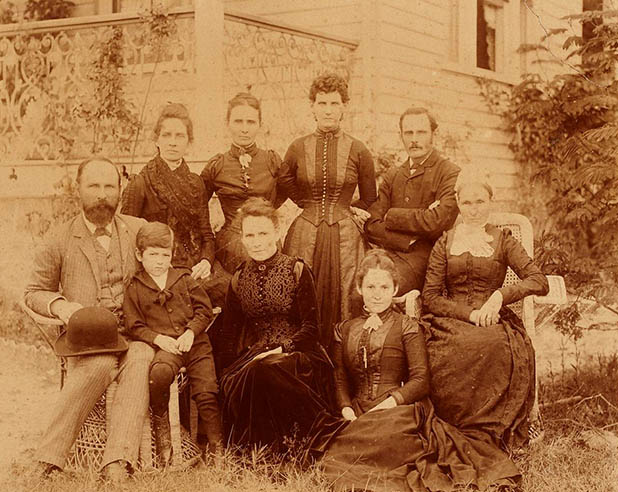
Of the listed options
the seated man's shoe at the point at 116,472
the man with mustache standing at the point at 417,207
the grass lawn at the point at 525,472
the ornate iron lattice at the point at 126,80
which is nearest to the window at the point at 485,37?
the ornate iron lattice at the point at 126,80

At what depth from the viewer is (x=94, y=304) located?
13.2 feet

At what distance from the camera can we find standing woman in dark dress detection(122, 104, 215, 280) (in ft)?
14.7

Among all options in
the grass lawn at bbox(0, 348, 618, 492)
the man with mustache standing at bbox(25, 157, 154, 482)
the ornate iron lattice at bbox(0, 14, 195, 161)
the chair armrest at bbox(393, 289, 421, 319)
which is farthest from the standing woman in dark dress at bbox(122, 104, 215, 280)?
the ornate iron lattice at bbox(0, 14, 195, 161)

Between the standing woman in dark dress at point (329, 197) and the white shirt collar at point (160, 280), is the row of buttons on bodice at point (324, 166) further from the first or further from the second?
the white shirt collar at point (160, 280)

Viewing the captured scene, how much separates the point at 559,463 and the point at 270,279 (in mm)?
1699

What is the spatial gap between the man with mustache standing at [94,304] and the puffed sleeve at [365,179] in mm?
1298

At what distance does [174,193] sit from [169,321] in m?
0.88

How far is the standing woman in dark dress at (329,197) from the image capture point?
4586mm

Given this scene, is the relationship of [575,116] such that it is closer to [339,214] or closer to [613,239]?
[613,239]

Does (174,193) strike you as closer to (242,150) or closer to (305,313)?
(242,150)

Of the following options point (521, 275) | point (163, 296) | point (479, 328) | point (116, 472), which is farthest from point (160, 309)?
point (521, 275)

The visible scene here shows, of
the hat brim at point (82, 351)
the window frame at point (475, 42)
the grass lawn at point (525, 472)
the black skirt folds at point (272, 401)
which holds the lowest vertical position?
the grass lawn at point (525, 472)

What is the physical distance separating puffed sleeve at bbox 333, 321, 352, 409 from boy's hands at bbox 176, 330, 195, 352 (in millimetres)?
722

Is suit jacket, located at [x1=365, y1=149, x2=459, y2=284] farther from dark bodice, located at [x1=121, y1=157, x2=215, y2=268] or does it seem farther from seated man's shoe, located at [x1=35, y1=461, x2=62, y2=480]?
seated man's shoe, located at [x1=35, y1=461, x2=62, y2=480]
